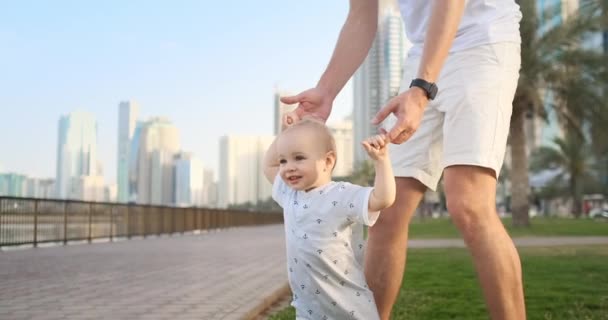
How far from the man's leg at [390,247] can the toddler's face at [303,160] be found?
445 mm

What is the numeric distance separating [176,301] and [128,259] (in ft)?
17.6

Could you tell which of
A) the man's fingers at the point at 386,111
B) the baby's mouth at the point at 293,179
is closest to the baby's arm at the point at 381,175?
the man's fingers at the point at 386,111

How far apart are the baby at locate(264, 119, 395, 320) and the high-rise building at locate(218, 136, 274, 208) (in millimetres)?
104588

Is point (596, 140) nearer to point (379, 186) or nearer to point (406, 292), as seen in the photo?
point (406, 292)

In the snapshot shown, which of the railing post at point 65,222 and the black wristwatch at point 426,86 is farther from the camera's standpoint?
the railing post at point 65,222

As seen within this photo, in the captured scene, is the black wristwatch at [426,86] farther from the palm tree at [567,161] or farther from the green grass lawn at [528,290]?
the palm tree at [567,161]

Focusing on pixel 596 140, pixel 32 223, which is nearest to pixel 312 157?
pixel 32 223

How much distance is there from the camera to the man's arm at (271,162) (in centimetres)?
249

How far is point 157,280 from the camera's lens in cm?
698

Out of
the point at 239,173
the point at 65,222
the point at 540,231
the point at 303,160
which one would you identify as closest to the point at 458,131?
the point at 303,160

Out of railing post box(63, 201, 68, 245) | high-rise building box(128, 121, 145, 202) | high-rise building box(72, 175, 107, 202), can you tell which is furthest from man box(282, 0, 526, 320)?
high-rise building box(128, 121, 145, 202)

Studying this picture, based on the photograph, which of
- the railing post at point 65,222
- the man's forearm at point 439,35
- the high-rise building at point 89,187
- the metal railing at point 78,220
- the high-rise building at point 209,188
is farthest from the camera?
the high-rise building at point 209,188

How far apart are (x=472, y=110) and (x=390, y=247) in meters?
0.64

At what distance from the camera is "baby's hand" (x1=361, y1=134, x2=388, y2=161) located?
2.07m
